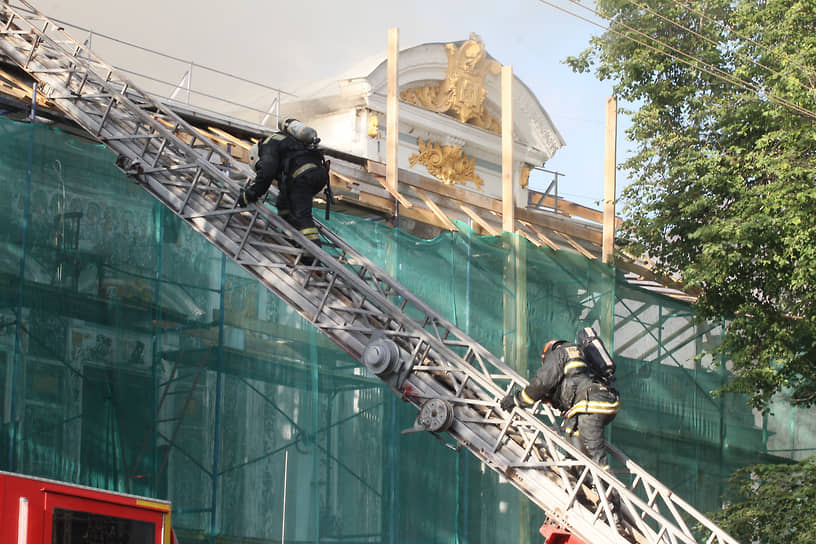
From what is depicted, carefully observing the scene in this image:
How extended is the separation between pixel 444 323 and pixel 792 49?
269 inches

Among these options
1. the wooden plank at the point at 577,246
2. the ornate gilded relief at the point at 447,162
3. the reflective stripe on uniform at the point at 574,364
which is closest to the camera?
the reflective stripe on uniform at the point at 574,364

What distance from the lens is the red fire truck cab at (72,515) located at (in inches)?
238

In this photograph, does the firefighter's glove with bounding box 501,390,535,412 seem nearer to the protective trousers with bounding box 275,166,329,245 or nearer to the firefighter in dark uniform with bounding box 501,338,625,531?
the firefighter in dark uniform with bounding box 501,338,625,531

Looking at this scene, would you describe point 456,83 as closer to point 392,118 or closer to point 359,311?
point 392,118

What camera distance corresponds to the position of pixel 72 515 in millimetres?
6418

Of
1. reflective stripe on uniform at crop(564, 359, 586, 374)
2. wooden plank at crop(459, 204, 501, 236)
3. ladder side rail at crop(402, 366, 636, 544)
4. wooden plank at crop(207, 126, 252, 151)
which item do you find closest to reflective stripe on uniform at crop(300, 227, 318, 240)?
ladder side rail at crop(402, 366, 636, 544)

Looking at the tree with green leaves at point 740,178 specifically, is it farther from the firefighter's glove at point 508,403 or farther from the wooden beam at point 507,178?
the firefighter's glove at point 508,403

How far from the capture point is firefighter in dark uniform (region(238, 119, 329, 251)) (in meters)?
9.17

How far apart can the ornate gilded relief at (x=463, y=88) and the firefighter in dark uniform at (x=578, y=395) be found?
11.6 metres

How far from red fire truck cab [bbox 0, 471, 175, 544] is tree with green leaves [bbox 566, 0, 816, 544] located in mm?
7983

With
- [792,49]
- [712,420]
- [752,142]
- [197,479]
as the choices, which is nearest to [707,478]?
[712,420]

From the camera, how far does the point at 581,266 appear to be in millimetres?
15758

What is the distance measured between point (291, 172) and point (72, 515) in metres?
3.82

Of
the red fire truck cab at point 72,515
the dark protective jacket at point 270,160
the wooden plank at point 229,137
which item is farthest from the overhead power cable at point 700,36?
the red fire truck cab at point 72,515
